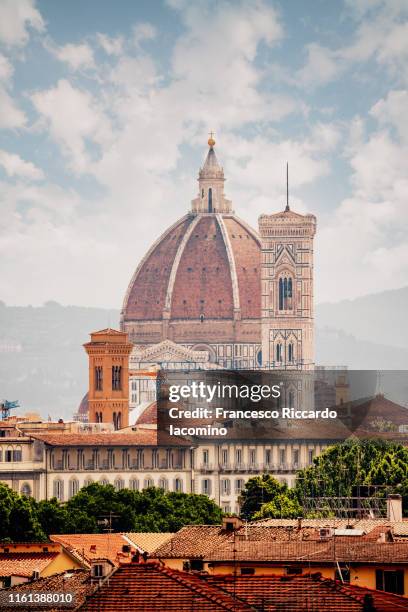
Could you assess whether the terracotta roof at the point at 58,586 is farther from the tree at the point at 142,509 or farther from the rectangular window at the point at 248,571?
the tree at the point at 142,509

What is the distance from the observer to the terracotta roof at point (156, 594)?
55.2 meters

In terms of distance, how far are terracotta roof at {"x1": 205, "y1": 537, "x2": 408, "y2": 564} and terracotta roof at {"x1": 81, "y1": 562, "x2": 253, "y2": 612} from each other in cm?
851

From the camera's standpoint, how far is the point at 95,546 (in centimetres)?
8750

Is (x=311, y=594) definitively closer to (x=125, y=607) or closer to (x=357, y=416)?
(x=125, y=607)

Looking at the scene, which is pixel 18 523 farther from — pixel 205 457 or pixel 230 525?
pixel 205 457

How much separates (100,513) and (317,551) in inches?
2032

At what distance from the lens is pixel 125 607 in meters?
55.1

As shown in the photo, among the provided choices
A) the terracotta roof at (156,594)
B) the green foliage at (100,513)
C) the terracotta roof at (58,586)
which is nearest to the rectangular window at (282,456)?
the green foliage at (100,513)

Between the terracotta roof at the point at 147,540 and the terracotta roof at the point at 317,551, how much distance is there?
1769 cm

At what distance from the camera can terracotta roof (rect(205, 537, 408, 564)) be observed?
66.6 meters

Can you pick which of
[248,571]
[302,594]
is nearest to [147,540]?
[248,571]

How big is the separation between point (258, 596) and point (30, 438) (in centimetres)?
11485

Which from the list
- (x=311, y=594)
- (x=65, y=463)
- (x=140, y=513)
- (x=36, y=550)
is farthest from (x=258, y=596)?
(x=65, y=463)

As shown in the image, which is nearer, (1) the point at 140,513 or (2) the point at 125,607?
(2) the point at 125,607
